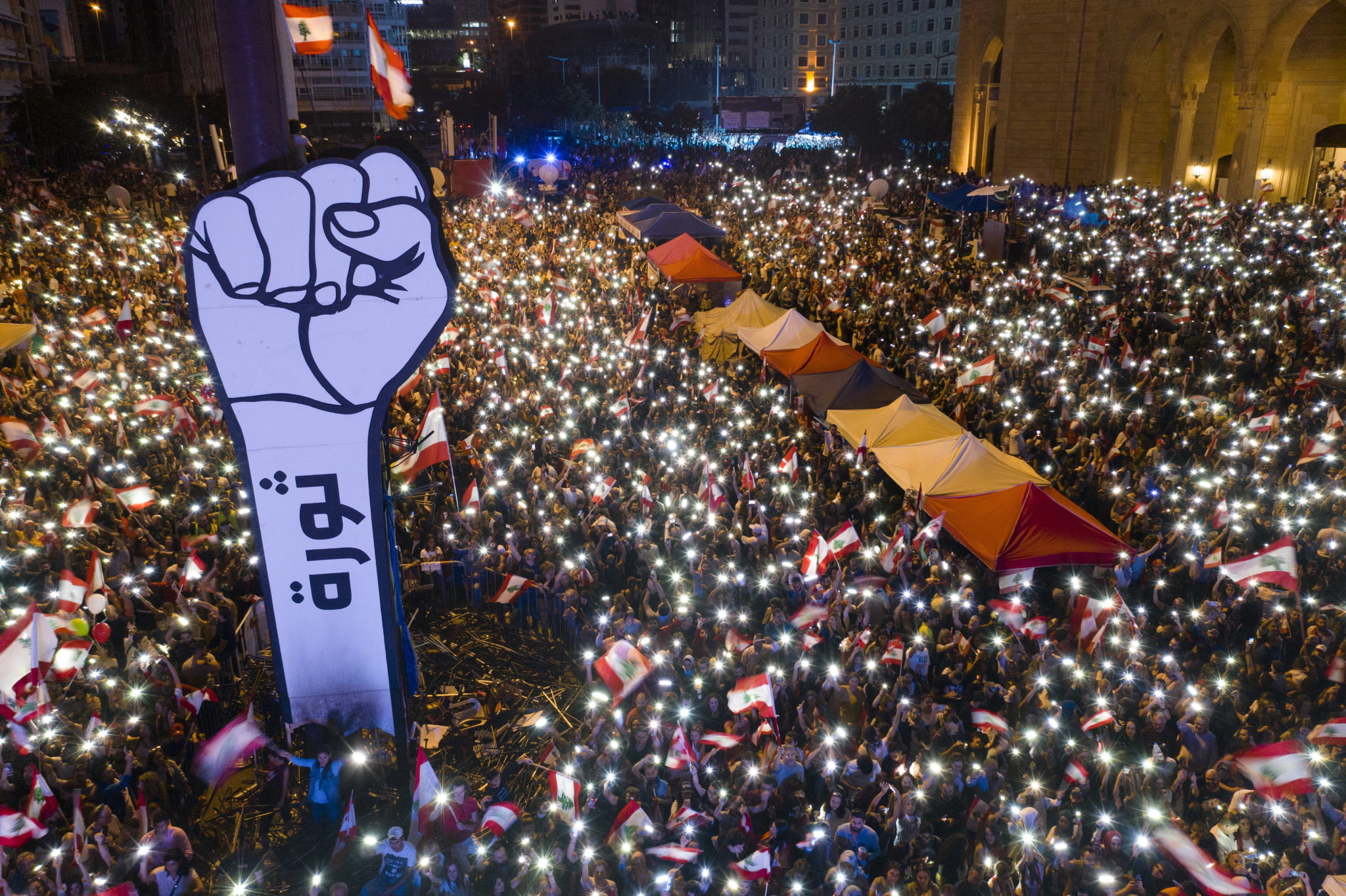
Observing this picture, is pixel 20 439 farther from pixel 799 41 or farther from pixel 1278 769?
pixel 799 41

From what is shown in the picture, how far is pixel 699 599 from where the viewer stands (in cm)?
1158

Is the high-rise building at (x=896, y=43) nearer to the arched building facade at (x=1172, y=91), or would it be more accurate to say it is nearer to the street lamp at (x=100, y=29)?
the arched building facade at (x=1172, y=91)

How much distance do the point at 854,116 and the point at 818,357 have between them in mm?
56769

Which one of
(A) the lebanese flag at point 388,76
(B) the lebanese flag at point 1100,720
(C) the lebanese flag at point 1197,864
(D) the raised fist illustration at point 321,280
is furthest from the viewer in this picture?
(A) the lebanese flag at point 388,76

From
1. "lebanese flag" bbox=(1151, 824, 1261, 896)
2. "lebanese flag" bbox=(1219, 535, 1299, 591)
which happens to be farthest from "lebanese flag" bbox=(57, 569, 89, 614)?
"lebanese flag" bbox=(1219, 535, 1299, 591)

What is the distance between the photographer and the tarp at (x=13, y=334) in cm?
1672

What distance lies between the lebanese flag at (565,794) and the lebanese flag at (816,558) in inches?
174

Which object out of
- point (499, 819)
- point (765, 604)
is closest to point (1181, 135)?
point (765, 604)

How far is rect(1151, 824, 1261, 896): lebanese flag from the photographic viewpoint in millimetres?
7012

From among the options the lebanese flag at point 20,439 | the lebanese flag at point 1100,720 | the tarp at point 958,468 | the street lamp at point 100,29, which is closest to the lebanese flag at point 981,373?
the tarp at point 958,468

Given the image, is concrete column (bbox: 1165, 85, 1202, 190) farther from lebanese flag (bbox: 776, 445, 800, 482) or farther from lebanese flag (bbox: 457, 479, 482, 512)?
lebanese flag (bbox: 457, 479, 482, 512)

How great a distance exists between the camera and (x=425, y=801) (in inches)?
319

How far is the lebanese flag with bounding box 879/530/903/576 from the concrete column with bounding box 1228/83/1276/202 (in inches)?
1278

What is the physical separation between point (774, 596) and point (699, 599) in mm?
985
